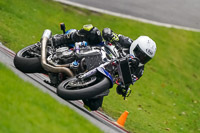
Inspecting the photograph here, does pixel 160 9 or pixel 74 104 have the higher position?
pixel 74 104

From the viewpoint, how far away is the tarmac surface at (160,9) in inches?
725

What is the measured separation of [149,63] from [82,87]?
23.7 feet

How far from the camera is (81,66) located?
8.44 m

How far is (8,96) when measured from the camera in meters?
6.13

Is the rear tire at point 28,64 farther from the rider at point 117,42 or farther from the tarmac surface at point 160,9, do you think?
the tarmac surface at point 160,9

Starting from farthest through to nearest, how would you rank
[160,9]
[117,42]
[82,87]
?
[160,9] < [117,42] < [82,87]

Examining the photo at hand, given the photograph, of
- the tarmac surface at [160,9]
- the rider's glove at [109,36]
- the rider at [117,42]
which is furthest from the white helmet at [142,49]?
the tarmac surface at [160,9]

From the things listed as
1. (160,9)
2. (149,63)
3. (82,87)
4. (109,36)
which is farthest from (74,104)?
(160,9)

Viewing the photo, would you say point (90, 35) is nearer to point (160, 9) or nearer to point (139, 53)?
point (139, 53)

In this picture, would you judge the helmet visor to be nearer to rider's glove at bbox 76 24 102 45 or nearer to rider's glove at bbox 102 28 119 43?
rider's glove at bbox 102 28 119 43

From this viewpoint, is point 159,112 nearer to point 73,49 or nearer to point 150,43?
point 150,43

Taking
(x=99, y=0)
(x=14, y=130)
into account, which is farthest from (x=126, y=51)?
(x=99, y=0)

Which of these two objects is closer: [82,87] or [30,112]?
[30,112]

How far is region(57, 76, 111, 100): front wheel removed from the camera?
304 inches
